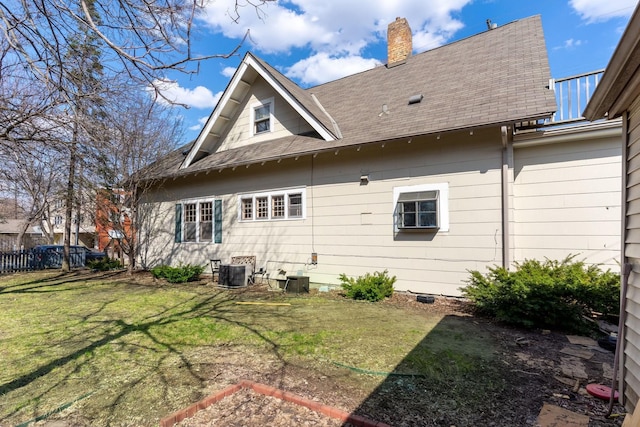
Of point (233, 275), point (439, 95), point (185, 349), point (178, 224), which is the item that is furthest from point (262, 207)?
point (185, 349)

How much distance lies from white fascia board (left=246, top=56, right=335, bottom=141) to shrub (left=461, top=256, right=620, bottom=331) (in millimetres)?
5312

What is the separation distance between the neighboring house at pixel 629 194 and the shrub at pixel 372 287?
4.60m

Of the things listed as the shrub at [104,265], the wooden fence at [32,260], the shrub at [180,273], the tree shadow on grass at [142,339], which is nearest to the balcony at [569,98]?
the tree shadow on grass at [142,339]

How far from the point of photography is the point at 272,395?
304 cm

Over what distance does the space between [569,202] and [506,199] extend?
118 cm

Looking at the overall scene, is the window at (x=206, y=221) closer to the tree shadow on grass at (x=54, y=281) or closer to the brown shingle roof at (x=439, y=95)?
the brown shingle roof at (x=439, y=95)

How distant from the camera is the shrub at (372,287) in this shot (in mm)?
7270

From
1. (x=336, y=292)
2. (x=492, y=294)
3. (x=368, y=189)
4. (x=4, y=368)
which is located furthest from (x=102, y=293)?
(x=492, y=294)

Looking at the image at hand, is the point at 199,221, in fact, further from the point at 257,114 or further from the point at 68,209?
the point at 68,209

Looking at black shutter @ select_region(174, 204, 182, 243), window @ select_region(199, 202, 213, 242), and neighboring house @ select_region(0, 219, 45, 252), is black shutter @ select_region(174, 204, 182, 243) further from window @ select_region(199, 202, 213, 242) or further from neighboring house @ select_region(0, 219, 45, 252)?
neighboring house @ select_region(0, 219, 45, 252)

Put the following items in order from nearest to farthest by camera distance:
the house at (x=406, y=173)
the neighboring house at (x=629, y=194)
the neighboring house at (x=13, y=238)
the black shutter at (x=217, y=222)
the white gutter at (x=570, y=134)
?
the neighboring house at (x=629, y=194) → the white gutter at (x=570, y=134) → the house at (x=406, y=173) → the black shutter at (x=217, y=222) → the neighboring house at (x=13, y=238)

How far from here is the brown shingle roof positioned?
667 cm

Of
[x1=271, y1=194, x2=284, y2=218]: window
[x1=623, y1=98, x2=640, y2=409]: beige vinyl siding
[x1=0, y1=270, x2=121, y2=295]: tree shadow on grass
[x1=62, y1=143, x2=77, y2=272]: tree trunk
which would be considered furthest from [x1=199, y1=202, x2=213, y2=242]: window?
[x1=623, y1=98, x2=640, y2=409]: beige vinyl siding

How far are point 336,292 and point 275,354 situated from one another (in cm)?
440
